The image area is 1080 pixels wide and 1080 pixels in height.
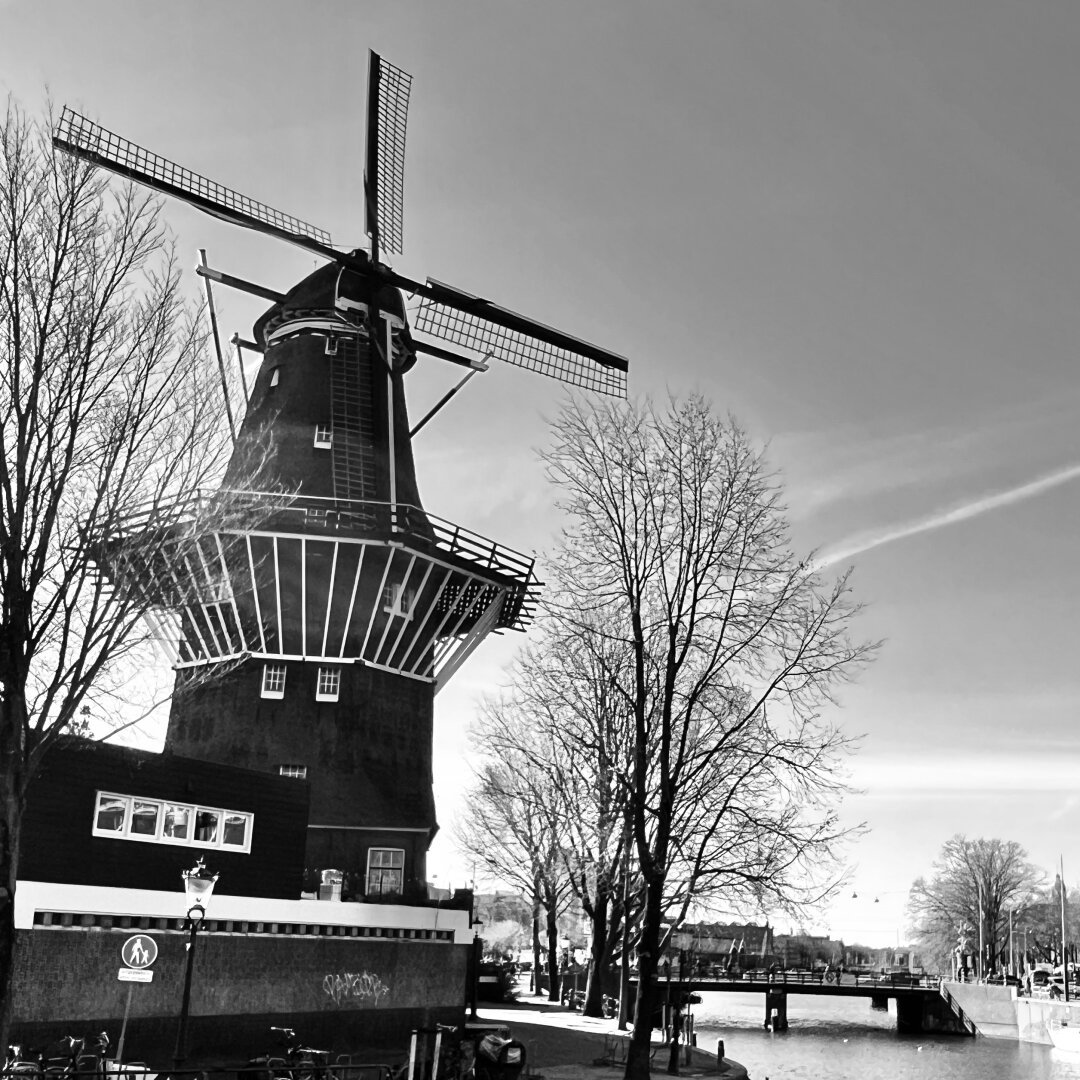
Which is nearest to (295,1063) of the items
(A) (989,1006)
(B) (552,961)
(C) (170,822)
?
(C) (170,822)

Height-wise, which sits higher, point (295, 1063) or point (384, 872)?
point (384, 872)

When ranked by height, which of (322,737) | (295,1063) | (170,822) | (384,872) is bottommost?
(295,1063)

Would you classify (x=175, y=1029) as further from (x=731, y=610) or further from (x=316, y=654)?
(x=731, y=610)

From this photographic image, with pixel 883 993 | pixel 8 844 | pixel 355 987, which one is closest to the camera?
pixel 8 844

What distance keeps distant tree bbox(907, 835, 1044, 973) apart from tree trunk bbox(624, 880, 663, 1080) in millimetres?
79086

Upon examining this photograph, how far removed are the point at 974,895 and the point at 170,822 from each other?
3359 inches

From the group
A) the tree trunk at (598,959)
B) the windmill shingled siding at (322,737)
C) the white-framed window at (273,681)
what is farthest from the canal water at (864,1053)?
the white-framed window at (273,681)

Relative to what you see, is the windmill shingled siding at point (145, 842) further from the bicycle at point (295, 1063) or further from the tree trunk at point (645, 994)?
the tree trunk at point (645, 994)

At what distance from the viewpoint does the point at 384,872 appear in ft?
99.7

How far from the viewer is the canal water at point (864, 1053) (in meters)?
43.0

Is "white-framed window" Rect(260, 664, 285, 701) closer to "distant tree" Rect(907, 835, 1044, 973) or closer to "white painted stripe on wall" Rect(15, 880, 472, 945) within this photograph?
"white painted stripe on wall" Rect(15, 880, 472, 945)

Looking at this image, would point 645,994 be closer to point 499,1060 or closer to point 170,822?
point 499,1060

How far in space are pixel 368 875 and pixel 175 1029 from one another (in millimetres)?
7891

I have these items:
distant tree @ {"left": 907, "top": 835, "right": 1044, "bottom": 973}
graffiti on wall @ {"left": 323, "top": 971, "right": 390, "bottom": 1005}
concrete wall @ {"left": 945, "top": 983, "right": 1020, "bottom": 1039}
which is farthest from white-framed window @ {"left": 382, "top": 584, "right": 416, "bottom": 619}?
distant tree @ {"left": 907, "top": 835, "right": 1044, "bottom": 973}
